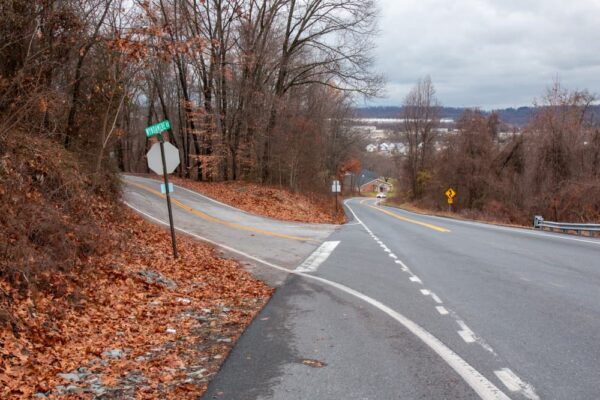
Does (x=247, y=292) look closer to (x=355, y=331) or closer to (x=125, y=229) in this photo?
(x=355, y=331)

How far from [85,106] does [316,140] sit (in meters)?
33.1

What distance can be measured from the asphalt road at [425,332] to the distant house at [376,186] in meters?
171

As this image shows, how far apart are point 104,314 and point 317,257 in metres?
8.31

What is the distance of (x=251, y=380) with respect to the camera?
17.1ft

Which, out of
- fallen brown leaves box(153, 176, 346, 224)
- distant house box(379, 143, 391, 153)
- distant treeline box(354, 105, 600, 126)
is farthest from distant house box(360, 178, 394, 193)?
fallen brown leaves box(153, 176, 346, 224)

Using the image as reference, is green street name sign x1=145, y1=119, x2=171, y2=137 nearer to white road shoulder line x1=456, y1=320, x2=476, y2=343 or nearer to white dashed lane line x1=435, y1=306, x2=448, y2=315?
white dashed lane line x1=435, y1=306, x2=448, y2=315

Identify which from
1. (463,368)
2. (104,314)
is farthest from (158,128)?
(463,368)

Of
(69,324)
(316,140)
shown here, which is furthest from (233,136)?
(69,324)

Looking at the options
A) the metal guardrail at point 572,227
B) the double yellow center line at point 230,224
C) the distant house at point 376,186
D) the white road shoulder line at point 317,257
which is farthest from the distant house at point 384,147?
the white road shoulder line at point 317,257

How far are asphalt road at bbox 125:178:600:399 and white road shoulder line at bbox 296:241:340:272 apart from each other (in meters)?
0.06

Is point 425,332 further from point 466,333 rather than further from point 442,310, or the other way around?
point 442,310

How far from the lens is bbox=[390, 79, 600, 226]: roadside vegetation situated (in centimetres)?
4031

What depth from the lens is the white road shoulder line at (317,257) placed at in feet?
43.5

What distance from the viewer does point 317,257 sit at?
1528 cm
